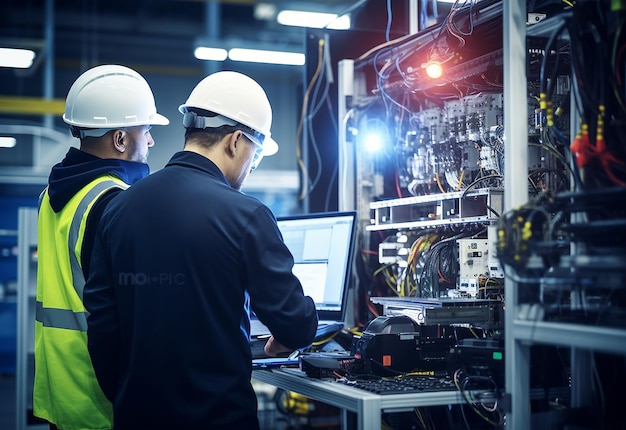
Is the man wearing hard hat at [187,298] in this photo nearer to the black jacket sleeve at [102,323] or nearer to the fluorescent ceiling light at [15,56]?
the black jacket sleeve at [102,323]

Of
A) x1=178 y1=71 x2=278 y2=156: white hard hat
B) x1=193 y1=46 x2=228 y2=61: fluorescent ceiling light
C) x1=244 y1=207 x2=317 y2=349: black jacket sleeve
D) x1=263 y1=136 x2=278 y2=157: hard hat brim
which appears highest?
x1=193 y1=46 x2=228 y2=61: fluorescent ceiling light

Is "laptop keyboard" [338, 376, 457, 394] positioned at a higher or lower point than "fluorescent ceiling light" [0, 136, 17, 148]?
lower

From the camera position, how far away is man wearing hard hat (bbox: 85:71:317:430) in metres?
1.87

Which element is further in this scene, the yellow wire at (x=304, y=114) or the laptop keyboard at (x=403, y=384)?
the yellow wire at (x=304, y=114)

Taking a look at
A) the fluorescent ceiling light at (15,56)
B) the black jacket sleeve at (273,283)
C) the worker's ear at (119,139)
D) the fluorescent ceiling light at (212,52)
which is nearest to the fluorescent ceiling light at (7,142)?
the fluorescent ceiling light at (15,56)

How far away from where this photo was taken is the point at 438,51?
2.58 m

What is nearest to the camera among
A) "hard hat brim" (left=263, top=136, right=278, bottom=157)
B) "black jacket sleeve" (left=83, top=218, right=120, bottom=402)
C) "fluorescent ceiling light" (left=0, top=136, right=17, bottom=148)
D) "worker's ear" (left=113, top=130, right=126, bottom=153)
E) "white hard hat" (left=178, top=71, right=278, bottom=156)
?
"black jacket sleeve" (left=83, top=218, right=120, bottom=402)

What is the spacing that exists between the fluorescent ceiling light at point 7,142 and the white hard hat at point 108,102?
7419 mm

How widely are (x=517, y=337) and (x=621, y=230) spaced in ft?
1.36

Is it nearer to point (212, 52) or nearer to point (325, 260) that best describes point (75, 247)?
point (325, 260)

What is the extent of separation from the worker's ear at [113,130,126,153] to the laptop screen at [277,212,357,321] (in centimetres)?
87

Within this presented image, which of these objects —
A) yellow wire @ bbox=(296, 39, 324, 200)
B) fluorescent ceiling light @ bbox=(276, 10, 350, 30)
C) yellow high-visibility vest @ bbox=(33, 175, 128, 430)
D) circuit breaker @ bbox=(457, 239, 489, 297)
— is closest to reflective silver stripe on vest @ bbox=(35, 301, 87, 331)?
yellow high-visibility vest @ bbox=(33, 175, 128, 430)

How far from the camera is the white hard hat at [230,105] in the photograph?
2.11m

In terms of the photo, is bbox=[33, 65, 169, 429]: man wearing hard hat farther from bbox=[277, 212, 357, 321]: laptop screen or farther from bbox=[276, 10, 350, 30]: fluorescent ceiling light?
bbox=[276, 10, 350, 30]: fluorescent ceiling light
